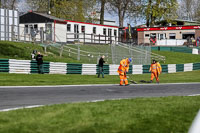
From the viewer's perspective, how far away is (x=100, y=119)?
7.75 meters

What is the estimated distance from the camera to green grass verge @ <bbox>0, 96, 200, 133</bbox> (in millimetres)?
6816

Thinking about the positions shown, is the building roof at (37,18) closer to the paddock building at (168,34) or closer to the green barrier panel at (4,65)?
the green barrier panel at (4,65)

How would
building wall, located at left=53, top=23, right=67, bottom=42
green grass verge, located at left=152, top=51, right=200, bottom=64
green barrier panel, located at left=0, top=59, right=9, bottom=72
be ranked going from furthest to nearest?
Answer: green grass verge, located at left=152, top=51, right=200, bottom=64
building wall, located at left=53, top=23, right=67, bottom=42
green barrier panel, located at left=0, top=59, right=9, bottom=72

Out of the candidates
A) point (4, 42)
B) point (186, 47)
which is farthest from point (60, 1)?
point (4, 42)

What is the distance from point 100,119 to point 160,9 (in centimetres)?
5535

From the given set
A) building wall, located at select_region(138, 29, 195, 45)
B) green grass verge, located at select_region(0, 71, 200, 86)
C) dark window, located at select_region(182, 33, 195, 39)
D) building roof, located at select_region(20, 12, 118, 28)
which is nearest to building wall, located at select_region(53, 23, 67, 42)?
building roof, located at select_region(20, 12, 118, 28)

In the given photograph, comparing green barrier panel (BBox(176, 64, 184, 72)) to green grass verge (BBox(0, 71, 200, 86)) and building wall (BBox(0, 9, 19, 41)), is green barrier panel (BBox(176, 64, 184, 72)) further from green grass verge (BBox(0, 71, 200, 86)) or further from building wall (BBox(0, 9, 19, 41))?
building wall (BBox(0, 9, 19, 41))

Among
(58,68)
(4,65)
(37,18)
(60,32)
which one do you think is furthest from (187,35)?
(4,65)

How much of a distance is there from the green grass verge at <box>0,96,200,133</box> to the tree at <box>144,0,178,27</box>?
5200cm

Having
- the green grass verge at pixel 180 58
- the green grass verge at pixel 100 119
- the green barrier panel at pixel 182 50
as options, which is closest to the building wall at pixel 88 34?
the green grass verge at pixel 180 58

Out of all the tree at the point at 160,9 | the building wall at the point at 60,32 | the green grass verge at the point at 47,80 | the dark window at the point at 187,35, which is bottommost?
the green grass verge at the point at 47,80

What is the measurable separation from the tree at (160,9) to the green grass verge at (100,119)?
51996 mm

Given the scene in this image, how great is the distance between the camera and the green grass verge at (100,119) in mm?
6816

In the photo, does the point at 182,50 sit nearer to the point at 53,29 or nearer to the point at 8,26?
Answer: the point at 53,29
